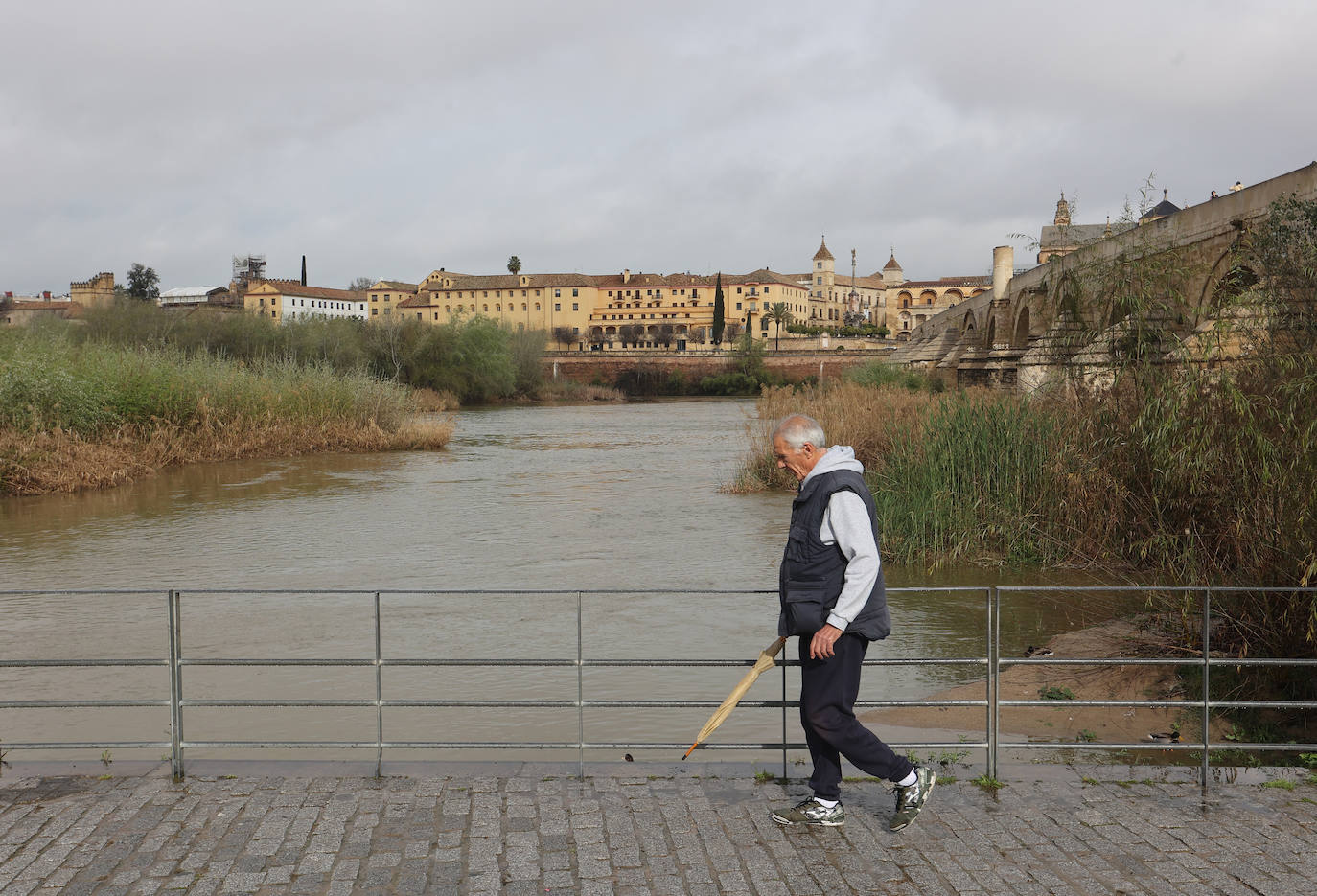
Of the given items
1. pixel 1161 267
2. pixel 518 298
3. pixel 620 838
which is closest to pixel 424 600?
pixel 1161 267

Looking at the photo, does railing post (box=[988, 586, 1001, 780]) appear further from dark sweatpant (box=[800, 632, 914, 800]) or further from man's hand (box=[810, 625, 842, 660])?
man's hand (box=[810, 625, 842, 660])

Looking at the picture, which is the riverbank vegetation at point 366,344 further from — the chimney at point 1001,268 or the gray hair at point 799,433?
the gray hair at point 799,433

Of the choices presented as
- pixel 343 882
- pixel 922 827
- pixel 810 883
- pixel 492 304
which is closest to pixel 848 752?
pixel 922 827

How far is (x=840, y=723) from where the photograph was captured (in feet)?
14.0

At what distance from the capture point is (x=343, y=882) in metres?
3.72

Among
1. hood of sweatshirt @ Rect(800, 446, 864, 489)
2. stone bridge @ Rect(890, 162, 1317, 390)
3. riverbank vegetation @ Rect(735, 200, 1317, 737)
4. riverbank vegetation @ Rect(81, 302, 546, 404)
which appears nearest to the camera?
hood of sweatshirt @ Rect(800, 446, 864, 489)

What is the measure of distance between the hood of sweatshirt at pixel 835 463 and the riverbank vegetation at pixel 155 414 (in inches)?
766

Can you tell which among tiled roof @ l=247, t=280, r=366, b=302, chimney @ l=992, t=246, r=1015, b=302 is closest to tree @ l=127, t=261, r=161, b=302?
tiled roof @ l=247, t=280, r=366, b=302

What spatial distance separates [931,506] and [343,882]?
9.50 meters

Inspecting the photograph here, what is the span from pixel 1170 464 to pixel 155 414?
72.3 feet

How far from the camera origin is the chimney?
39250 millimetres

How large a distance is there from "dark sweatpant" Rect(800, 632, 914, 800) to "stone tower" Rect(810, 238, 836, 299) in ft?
535

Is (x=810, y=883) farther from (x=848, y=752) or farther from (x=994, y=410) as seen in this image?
(x=994, y=410)

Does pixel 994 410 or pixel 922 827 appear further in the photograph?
pixel 994 410
